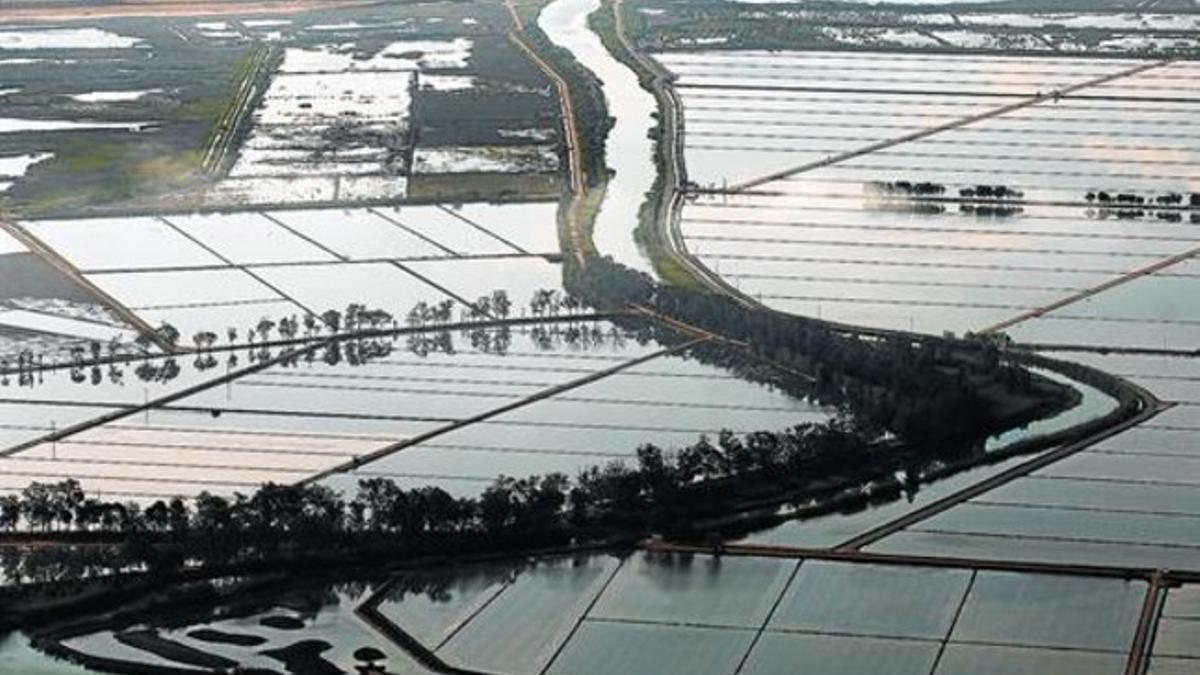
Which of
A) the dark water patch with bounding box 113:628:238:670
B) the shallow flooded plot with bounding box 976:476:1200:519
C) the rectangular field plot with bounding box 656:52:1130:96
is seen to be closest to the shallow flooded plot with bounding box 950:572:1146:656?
the shallow flooded plot with bounding box 976:476:1200:519

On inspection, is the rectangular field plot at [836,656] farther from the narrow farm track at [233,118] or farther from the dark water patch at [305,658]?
the narrow farm track at [233,118]

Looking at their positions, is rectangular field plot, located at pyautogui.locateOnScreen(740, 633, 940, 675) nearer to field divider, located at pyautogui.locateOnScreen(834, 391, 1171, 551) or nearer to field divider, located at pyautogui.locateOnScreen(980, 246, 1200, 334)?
field divider, located at pyautogui.locateOnScreen(834, 391, 1171, 551)

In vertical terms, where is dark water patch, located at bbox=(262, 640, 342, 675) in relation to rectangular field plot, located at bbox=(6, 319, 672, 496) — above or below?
below

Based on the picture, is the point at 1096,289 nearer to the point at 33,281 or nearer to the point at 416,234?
the point at 416,234

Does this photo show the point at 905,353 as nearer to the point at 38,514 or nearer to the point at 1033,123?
the point at 38,514

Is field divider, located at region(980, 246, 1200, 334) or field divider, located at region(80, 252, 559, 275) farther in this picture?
field divider, located at region(80, 252, 559, 275)

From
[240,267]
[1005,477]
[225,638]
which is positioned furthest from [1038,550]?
[240,267]
